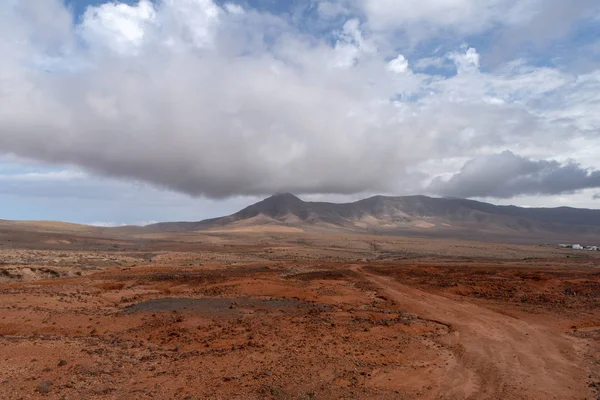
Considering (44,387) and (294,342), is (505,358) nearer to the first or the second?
(294,342)

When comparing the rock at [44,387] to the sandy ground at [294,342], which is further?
the sandy ground at [294,342]

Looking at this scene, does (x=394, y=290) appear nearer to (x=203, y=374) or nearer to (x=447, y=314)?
(x=447, y=314)

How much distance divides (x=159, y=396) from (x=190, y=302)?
11.4 meters

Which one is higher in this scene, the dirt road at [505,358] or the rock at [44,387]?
the rock at [44,387]

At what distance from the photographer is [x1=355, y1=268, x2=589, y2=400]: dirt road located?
32.9 ft

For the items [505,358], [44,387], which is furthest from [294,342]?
[44,387]

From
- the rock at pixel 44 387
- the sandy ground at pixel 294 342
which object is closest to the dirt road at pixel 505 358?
the sandy ground at pixel 294 342

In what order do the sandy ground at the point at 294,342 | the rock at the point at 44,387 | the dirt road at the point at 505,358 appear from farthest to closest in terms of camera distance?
the dirt road at the point at 505,358 → the sandy ground at the point at 294,342 → the rock at the point at 44,387

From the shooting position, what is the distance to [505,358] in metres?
12.6

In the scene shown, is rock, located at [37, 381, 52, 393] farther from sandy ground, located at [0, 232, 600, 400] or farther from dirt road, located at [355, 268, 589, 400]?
Answer: dirt road, located at [355, 268, 589, 400]

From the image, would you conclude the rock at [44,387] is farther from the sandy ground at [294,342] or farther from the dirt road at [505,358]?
the dirt road at [505,358]

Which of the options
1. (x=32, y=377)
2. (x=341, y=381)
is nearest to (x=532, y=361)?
(x=341, y=381)

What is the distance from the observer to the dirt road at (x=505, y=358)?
1002cm

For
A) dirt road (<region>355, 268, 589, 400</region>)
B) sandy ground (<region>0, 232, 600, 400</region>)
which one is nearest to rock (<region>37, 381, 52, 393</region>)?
sandy ground (<region>0, 232, 600, 400</region>)
